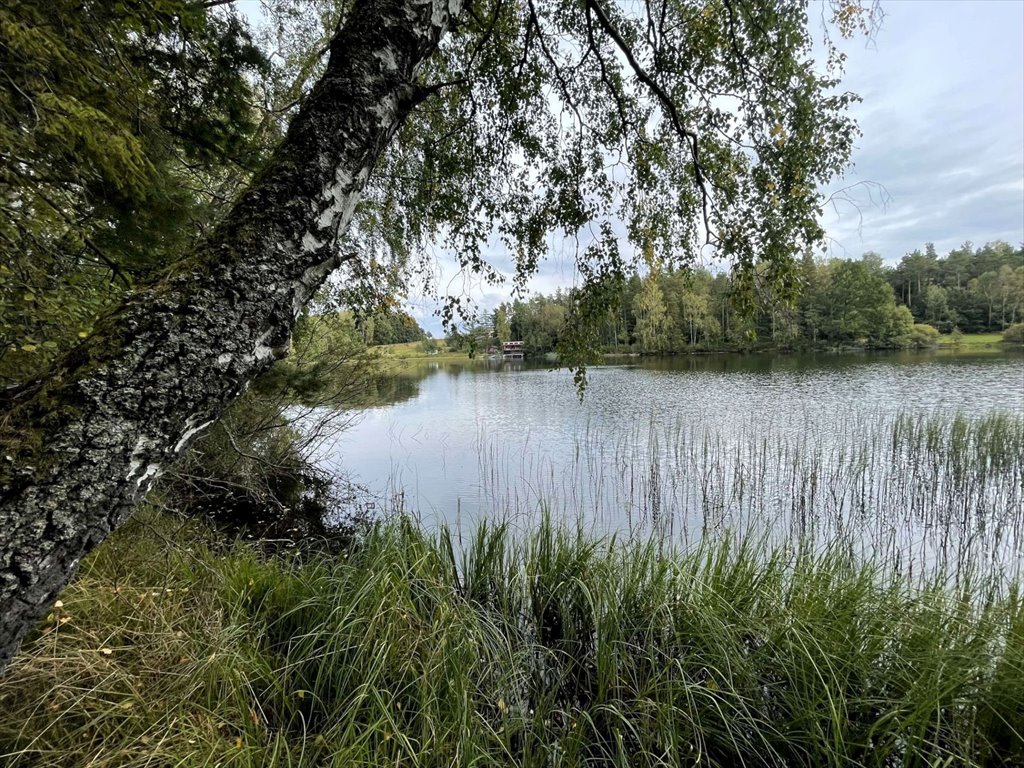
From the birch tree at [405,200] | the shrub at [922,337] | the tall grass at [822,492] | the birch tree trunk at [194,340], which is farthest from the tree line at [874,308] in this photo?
the birch tree trunk at [194,340]

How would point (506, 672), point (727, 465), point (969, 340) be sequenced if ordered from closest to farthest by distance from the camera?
point (506, 672)
point (727, 465)
point (969, 340)

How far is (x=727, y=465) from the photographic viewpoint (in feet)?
27.5

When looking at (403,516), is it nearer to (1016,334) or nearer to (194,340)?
(194,340)

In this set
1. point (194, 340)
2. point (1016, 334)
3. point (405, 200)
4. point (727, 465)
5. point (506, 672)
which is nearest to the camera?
point (194, 340)

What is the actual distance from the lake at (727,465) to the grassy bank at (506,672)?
127 cm

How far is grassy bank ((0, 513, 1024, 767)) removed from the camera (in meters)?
1.62

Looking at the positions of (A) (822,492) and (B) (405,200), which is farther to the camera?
(A) (822,492)

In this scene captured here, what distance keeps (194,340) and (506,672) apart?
2071 millimetres

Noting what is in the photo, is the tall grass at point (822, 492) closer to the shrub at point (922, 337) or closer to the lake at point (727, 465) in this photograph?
the lake at point (727, 465)

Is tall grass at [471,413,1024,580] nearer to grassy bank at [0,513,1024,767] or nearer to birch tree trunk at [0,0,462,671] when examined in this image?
grassy bank at [0,513,1024,767]

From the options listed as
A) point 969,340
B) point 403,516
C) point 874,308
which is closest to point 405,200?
point 403,516

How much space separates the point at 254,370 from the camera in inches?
40.9

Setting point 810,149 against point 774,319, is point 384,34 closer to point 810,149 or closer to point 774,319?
point 810,149

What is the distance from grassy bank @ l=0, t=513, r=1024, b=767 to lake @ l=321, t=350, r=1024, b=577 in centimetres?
127
